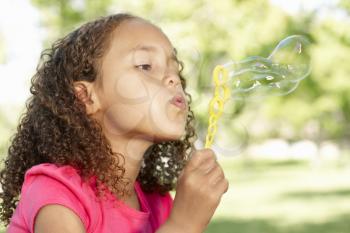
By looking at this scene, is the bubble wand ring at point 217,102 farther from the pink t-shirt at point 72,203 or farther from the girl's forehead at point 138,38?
the pink t-shirt at point 72,203

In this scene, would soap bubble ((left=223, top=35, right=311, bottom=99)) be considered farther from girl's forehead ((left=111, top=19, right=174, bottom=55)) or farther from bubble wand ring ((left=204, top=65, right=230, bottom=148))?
girl's forehead ((left=111, top=19, right=174, bottom=55))

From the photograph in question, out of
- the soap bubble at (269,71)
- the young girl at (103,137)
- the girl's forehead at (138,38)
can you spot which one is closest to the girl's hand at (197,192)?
the young girl at (103,137)

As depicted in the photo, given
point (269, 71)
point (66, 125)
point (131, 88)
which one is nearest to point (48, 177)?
point (66, 125)

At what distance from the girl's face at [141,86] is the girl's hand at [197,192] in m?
0.14

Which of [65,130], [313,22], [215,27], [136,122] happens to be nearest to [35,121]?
[65,130]

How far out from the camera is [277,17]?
34.4 feet

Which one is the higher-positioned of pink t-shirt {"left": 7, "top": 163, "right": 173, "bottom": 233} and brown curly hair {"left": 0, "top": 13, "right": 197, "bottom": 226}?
brown curly hair {"left": 0, "top": 13, "right": 197, "bottom": 226}

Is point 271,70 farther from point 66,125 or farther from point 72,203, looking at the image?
point 72,203

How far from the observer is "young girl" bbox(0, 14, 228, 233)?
1608 millimetres

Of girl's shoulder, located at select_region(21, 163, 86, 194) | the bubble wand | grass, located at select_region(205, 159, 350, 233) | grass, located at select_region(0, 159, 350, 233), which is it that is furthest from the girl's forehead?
grass, located at select_region(205, 159, 350, 233)

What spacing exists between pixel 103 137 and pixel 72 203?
0.93 feet

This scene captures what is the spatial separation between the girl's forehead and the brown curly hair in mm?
32

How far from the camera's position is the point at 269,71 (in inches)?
89.7

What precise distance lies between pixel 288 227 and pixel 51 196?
19.6ft
